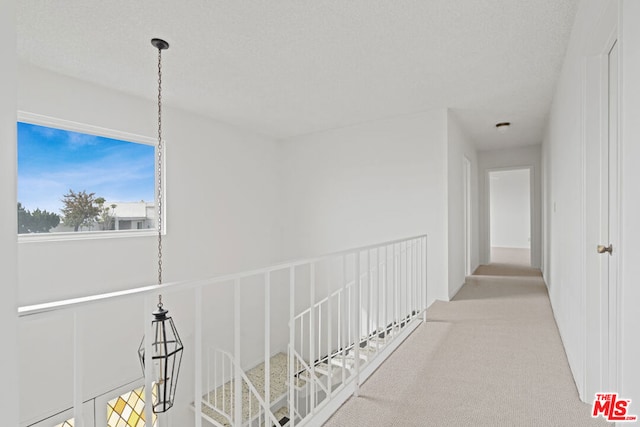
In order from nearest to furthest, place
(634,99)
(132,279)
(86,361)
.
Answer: (634,99), (86,361), (132,279)

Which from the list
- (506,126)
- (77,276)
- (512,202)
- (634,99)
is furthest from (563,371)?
(512,202)

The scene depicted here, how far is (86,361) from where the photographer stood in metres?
2.98

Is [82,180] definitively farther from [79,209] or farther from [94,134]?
[94,134]

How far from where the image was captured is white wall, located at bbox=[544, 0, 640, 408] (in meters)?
1.00

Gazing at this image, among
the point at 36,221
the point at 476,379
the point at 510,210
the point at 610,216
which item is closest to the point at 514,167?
the point at 510,210

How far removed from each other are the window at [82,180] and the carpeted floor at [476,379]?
2.91 meters

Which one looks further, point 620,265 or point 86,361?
point 86,361

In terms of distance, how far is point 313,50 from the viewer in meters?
2.54

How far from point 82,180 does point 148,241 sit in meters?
0.85

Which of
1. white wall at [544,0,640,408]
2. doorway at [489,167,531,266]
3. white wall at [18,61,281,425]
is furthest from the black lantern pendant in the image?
doorway at [489,167,531,266]

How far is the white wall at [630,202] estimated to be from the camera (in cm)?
98

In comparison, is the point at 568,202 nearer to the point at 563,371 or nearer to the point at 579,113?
the point at 579,113

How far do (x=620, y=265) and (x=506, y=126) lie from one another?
4.06 m

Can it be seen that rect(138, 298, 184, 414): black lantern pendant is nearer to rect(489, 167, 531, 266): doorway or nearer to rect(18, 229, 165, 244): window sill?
rect(18, 229, 165, 244): window sill
